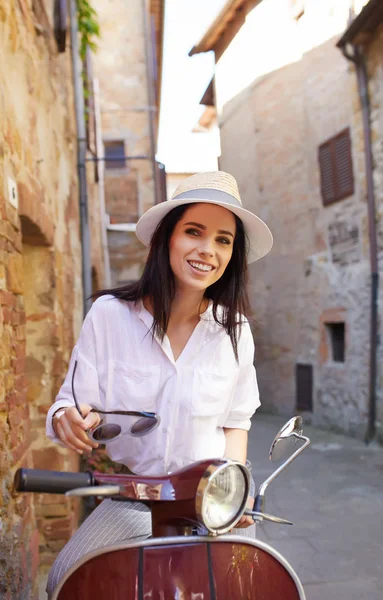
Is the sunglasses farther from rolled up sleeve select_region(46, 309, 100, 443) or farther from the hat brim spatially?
the hat brim

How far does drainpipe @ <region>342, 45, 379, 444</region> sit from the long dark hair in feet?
20.0

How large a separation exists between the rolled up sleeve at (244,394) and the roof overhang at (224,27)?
35.0 feet

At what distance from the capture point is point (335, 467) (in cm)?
632

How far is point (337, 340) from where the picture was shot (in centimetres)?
902

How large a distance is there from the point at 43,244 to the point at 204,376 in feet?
7.90

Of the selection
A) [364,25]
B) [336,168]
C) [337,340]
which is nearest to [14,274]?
[364,25]

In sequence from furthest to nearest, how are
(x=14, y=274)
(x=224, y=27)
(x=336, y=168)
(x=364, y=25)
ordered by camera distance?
(x=224, y=27) → (x=336, y=168) → (x=364, y=25) → (x=14, y=274)

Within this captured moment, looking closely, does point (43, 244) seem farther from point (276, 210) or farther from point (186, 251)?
point (276, 210)

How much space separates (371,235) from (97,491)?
7.14 meters

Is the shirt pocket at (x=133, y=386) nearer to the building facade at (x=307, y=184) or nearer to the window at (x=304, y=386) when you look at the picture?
the building facade at (x=307, y=184)

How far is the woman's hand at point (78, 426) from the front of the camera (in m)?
1.36

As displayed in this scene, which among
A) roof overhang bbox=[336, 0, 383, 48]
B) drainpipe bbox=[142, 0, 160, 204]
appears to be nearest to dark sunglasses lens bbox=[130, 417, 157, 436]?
roof overhang bbox=[336, 0, 383, 48]

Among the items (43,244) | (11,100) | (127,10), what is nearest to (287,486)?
(43,244)

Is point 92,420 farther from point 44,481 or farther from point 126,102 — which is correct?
point 126,102
